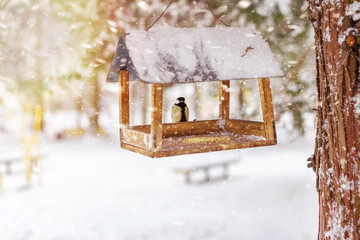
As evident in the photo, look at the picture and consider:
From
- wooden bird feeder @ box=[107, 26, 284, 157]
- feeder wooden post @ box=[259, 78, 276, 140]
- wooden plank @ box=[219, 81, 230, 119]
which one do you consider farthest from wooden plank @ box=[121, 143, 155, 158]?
wooden plank @ box=[219, 81, 230, 119]

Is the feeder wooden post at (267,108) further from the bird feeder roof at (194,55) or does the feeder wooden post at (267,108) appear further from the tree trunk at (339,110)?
the tree trunk at (339,110)

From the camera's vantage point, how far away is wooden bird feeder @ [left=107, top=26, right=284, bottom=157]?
10.1 feet

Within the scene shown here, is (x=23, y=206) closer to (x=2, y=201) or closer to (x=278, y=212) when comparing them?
(x=2, y=201)

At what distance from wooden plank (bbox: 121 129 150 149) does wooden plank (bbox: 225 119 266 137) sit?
117 centimetres

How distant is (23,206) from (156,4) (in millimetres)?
6153

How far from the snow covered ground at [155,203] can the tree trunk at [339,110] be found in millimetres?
5894

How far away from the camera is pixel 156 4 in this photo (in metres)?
6.72

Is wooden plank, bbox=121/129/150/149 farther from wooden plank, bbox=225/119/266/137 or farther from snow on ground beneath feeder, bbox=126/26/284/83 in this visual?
wooden plank, bbox=225/119/266/137

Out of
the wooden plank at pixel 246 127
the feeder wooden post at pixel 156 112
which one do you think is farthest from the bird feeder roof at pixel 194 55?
the wooden plank at pixel 246 127

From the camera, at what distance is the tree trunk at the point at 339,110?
2422 mm

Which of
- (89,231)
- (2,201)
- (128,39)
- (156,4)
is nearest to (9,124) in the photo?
(2,201)

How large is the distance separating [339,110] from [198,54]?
1167mm

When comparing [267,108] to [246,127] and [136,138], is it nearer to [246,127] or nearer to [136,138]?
[246,127]

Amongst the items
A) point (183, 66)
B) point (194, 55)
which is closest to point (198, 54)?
point (194, 55)
